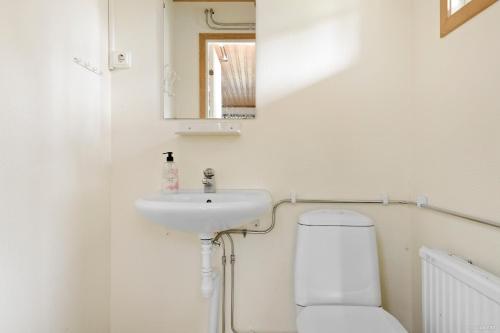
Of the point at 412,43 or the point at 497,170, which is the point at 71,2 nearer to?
the point at 412,43

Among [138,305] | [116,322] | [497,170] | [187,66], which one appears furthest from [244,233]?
[497,170]

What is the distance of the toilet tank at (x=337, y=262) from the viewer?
127 centimetres

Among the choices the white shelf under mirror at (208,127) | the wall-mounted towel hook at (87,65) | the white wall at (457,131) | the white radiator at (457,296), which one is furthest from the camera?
the white shelf under mirror at (208,127)

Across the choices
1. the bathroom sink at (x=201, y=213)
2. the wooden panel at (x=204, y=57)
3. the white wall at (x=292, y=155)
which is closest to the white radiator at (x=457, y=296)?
the white wall at (x=292, y=155)

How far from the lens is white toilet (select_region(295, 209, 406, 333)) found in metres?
1.27

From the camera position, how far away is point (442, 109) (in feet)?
4.00

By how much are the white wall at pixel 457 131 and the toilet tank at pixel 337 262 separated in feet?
0.94

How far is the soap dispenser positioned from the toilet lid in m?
0.76

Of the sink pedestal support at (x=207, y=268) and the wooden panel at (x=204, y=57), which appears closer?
the sink pedestal support at (x=207, y=268)

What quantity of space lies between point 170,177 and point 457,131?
1.18 meters

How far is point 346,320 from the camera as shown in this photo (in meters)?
1.08

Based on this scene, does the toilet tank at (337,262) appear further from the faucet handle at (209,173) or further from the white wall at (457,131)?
the faucet handle at (209,173)

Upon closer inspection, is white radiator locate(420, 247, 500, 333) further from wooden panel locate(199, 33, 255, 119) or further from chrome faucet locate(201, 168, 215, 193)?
wooden panel locate(199, 33, 255, 119)

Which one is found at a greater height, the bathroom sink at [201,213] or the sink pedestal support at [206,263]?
the bathroom sink at [201,213]
